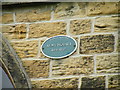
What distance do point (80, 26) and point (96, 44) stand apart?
0.68ft

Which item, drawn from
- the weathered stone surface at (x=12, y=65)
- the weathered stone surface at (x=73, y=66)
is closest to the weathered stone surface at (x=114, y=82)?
the weathered stone surface at (x=73, y=66)

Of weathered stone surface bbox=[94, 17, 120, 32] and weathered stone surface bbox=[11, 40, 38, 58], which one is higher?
weathered stone surface bbox=[94, 17, 120, 32]

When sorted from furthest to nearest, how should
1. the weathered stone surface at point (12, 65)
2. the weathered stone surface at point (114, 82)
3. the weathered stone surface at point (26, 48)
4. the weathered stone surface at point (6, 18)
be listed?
the weathered stone surface at point (6, 18) < the weathered stone surface at point (26, 48) < the weathered stone surface at point (12, 65) < the weathered stone surface at point (114, 82)

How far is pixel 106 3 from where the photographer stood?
2.46m

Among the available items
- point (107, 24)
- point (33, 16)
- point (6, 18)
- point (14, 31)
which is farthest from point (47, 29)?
point (107, 24)

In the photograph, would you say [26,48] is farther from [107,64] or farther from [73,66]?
[107,64]

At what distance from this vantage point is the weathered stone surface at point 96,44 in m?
2.34

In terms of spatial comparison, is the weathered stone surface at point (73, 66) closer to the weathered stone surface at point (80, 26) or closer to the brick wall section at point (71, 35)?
the brick wall section at point (71, 35)

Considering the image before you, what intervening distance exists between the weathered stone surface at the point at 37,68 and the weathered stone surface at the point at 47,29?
238 millimetres

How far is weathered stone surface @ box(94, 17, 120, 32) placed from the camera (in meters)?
2.39

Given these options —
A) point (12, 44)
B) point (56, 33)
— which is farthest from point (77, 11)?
point (12, 44)

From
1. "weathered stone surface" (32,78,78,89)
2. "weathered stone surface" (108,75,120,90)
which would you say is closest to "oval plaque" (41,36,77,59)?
"weathered stone surface" (32,78,78,89)

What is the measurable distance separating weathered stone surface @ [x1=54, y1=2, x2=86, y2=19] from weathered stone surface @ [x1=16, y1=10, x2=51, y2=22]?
0.27ft

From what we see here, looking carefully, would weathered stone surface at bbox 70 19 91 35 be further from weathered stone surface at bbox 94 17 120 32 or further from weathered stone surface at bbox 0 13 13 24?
weathered stone surface at bbox 0 13 13 24
